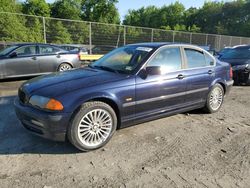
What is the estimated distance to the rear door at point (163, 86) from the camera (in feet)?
14.3

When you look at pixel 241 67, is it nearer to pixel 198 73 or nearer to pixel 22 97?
pixel 198 73

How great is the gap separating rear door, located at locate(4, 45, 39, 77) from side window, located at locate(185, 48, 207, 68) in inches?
241

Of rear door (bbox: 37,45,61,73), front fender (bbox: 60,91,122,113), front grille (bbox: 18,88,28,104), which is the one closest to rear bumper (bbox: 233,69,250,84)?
rear door (bbox: 37,45,61,73)

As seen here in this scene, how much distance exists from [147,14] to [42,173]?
269ft

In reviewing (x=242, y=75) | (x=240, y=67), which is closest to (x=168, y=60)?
(x=240, y=67)

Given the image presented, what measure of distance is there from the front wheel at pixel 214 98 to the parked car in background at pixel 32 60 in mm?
6266

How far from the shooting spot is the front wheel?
5.67m

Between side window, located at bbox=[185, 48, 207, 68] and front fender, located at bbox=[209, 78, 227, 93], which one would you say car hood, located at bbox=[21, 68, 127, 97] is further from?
front fender, located at bbox=[209, 78, 227, 93]

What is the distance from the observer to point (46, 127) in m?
3.57

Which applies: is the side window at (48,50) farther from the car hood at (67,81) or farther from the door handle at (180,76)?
the door handle at (180,76)

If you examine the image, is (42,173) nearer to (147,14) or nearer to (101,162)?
(101,162)

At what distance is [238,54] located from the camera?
10.4 m

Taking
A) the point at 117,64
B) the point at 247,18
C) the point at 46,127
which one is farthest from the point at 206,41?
the point at 247,18

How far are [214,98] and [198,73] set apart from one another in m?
0.90
